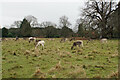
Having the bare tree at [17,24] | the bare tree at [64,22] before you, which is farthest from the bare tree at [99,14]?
the bare tree at [17,24]

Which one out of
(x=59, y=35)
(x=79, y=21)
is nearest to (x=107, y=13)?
(x=79, y=21)

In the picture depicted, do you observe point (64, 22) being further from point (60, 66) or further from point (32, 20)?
point (60, 66)

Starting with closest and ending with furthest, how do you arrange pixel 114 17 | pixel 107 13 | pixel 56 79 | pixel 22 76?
pixel 56 79
pixel 22 76
pixel 114 17
pixel 107 13

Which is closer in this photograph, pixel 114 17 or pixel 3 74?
pixel 3 74

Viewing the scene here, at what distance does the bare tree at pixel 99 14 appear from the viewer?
31212 mm

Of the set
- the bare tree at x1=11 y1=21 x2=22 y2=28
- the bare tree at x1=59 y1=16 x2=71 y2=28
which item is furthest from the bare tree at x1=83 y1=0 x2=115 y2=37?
the bare tree at x1=11 y1=21 x2=22 y2=28

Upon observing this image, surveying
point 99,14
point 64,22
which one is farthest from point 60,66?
point 64,22

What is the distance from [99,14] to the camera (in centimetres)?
3409

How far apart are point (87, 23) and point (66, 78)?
1103 inches

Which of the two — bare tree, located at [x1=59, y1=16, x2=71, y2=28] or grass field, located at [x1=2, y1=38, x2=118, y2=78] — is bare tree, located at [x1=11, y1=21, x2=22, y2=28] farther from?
grass field, located at [x1=2, y1=38, x2=118, y2=78]

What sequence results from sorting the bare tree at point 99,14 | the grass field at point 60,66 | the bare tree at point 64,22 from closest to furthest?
the grass field at point 60,66, the bare tree at point 99,14, the bare tree at point 64,22

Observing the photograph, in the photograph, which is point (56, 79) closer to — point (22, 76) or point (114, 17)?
point (22, 76)

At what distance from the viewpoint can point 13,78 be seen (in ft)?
15.4

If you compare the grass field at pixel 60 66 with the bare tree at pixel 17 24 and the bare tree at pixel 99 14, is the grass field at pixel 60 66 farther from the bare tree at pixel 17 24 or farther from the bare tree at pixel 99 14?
the bare tree at pixel 17 24
